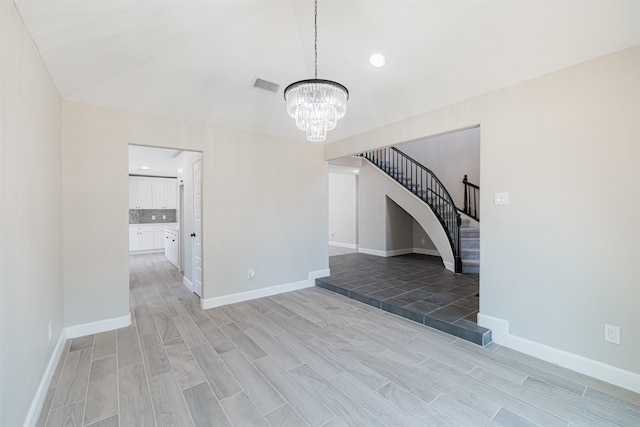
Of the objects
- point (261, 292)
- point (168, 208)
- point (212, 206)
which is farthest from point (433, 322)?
point (168, 208)

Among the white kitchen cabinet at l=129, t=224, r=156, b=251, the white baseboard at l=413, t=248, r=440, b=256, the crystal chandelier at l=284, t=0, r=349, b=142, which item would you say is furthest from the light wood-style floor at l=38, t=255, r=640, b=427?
the white kitchen cabinet at l=129, t=224, r=156, b=251

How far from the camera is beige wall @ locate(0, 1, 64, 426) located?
1.48 meters

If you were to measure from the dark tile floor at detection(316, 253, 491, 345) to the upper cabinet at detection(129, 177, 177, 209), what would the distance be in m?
→ 6.49

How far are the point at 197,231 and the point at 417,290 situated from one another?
3.58 meters

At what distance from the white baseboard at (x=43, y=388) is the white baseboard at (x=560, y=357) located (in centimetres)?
375

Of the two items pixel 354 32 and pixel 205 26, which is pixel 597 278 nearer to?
pixel 354 32

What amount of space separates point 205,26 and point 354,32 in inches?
57.6

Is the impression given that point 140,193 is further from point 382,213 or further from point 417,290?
point 417,290

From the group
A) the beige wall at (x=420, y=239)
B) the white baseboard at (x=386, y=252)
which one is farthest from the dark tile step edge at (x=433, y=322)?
the beige wall at (x=420, y=239)

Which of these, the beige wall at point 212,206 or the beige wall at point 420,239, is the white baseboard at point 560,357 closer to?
the beige wall at point 212,206

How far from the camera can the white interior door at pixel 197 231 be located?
4254 mm

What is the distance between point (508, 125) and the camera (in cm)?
274

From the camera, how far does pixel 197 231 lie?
4375mm

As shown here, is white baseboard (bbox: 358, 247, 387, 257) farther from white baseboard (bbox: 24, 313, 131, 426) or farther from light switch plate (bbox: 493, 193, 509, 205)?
white baseboard (bbox: 24, 313, 131, 426)
